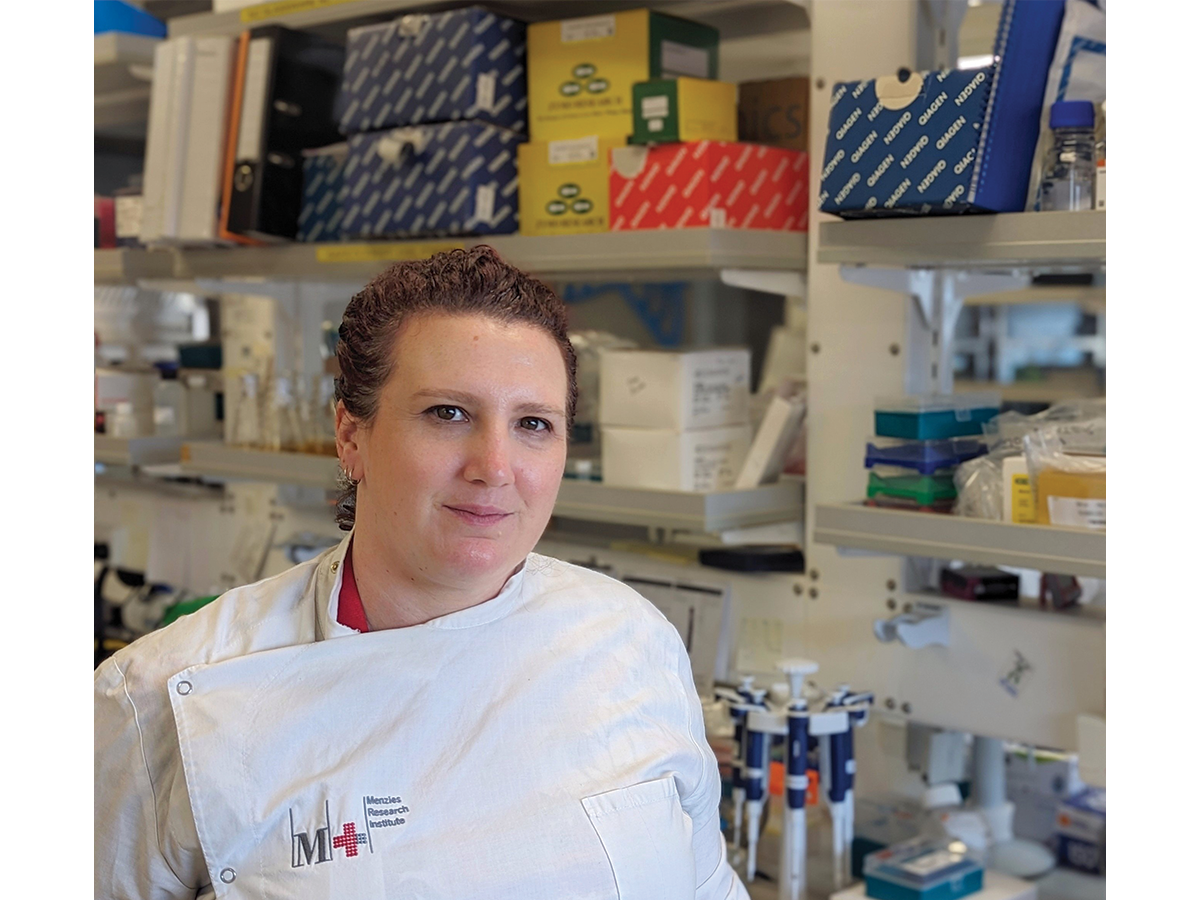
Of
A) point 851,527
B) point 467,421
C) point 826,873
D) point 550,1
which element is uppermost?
point 550,1

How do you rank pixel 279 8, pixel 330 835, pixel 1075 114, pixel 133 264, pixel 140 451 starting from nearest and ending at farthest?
1. pixel 330 835
2. pixel 1075 114
3. pixel 279 8
4. pixel 133 264
5. pixel 140 451

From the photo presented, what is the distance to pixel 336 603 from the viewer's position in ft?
4.21

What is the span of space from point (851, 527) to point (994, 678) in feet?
1.40

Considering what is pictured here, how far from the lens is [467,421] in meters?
1.24

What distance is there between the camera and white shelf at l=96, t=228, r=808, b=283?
80.6 inches

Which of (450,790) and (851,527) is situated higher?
(851,527)

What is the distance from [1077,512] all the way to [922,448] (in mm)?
253

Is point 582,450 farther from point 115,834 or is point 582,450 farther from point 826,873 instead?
point 115,834

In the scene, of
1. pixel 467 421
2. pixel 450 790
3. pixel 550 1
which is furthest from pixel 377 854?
pixel 550 1

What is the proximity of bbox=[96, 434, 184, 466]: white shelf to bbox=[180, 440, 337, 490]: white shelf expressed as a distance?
17cm

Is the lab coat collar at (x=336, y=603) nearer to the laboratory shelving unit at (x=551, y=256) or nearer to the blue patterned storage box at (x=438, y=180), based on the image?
the laboratory shelving unit at (x=551, y=256)

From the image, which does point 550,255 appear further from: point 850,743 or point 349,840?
point 349,840

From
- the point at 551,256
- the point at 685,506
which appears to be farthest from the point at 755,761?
the point at 551,256

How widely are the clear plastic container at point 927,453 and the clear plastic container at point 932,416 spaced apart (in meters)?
0.01
